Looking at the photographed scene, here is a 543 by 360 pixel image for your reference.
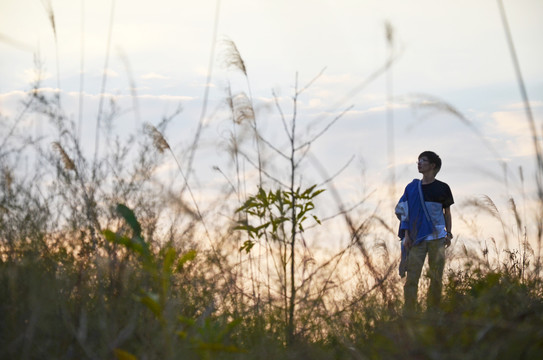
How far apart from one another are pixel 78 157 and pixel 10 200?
530 millimetres

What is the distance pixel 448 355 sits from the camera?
2152 millimetres

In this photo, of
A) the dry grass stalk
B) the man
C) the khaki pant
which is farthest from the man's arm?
the dry grass stalk

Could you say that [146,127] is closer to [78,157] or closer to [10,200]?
[78,157]

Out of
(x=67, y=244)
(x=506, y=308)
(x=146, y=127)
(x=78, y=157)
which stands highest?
(x=146, y=127)

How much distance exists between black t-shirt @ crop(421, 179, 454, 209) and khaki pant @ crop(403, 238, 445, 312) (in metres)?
0.42

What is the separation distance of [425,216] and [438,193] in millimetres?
296

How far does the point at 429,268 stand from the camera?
5688 millimetres

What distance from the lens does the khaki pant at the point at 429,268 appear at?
5.08 meters

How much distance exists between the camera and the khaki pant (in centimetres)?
508

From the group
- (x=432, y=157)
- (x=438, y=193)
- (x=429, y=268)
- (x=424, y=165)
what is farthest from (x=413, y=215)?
(x=429, y=268)

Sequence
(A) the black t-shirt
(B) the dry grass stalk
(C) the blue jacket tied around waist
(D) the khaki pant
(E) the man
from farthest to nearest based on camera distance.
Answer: (A) the black t-shirt → (C) the blue jacket tied around waist → (E) the man → (D) the khaki pant → (B) the dry grass stalk

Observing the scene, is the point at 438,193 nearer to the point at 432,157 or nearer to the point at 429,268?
the point at 432,157

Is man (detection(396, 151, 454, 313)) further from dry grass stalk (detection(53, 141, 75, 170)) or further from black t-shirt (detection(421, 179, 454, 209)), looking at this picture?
dry grass stalk (detection(53, 141, 75, 170))

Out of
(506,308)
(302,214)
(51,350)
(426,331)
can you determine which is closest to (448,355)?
(426,331)
